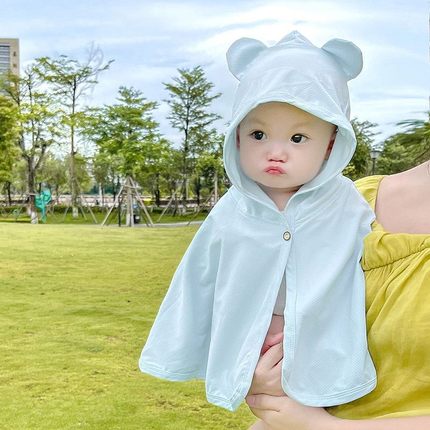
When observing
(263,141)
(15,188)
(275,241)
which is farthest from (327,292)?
(15,188)

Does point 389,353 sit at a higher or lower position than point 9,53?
lower

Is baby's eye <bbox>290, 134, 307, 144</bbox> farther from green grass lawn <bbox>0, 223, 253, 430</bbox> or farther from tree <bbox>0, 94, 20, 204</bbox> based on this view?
tree <bbox>0, 94, 20, 204</bbox>

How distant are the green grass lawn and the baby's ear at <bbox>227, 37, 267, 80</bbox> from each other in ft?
8.40

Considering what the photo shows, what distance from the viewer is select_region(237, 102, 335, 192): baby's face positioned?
95cm

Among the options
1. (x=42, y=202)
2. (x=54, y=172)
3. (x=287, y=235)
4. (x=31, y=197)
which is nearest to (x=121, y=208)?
(x=42, y=202)

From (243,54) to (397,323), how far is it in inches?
17.4

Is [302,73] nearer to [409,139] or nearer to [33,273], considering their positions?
[409,139]

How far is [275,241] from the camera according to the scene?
0.97m

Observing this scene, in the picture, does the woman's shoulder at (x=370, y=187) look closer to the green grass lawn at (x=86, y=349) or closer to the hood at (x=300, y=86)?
the hood at (x=300, y=86)

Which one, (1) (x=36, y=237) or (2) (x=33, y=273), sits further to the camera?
(1) (x=36, y=237)

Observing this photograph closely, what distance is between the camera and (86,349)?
15.0 ft

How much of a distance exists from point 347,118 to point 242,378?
1.28 ft

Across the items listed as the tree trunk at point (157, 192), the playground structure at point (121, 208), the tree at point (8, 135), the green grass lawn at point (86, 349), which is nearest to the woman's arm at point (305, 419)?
the green grass lawn at point (86, 349)

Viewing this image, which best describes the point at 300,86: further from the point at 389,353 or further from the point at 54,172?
the point at 54,172
